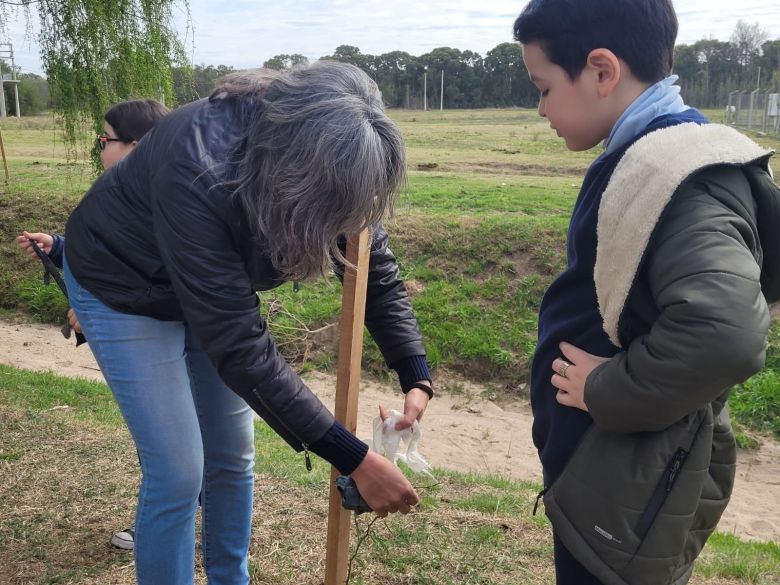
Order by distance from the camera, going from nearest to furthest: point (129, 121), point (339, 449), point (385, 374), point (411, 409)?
point (339, 449)
point (411, 409)
point (129, 121)
point (385, 374)

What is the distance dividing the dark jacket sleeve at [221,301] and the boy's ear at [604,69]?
0.92 metres

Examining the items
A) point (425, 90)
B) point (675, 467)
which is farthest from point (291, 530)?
point (425, 90)

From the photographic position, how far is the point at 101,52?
21.0ft

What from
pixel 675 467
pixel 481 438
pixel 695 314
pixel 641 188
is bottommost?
pixel 481 438

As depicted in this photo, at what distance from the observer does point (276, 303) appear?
28.1ft

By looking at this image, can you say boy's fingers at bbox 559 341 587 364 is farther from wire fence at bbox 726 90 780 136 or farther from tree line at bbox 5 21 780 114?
wire fence at bbox 726 90 780 136

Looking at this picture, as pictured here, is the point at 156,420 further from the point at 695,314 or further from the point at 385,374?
the point at 385,374

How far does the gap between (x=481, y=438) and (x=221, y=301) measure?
504 cm

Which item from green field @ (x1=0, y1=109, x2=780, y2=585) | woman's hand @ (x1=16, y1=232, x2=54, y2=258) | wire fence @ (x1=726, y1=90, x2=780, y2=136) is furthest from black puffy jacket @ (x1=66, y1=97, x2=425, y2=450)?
wire fence @ (x1=726, y1=90, x2=780, y2=136)

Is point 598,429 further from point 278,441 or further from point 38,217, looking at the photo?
point 38,217

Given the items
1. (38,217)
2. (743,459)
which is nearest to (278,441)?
(743,459)

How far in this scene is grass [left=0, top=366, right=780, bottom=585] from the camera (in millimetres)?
3090

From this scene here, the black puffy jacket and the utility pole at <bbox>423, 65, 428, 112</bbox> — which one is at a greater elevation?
the utility pole at <bbox>423, 65, 428, 112</bbox>

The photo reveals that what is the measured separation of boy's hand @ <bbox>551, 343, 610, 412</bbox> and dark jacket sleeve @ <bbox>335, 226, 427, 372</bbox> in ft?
2.64
